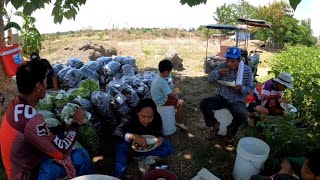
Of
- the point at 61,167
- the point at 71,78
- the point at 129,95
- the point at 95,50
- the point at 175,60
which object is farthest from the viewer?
the point at 175,60

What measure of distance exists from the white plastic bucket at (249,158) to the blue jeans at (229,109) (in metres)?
0.59

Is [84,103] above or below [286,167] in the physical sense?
above

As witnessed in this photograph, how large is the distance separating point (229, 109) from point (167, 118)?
0.96 m

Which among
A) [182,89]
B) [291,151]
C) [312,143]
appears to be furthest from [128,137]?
[182,89]

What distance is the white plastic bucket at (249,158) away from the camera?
3.27m

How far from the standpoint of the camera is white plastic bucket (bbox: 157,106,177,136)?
4.37m

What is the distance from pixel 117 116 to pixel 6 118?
194 centimetres

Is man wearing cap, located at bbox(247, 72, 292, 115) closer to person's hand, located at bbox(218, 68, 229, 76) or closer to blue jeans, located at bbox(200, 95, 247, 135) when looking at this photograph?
blue jeans, located at bbox(200, 95, 247, 135)

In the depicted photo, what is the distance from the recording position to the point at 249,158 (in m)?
3.27

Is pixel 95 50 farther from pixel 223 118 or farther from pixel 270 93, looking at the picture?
pixel 270 93

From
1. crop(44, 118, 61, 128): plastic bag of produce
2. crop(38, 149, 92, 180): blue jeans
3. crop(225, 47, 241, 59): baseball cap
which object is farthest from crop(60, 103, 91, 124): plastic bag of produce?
crop(225, 47, 241, 59): baseball cap

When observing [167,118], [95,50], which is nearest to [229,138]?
[167,118]

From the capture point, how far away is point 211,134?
4.46 meters

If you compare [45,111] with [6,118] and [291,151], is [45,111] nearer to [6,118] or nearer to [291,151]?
[6,118]
